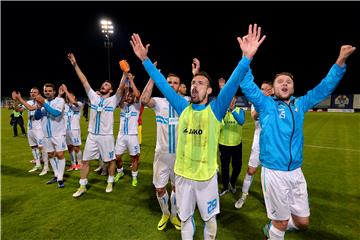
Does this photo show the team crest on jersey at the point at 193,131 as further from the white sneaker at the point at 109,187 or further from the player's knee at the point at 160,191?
the white sneaker at the point at 109,187

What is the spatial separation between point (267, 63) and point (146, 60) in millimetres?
52803

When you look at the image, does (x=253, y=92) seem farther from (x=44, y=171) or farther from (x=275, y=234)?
(x=44, y=171)

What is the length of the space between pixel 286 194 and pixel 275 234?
573mm

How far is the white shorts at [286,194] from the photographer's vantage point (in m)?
3.19

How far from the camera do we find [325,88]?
3398 mm

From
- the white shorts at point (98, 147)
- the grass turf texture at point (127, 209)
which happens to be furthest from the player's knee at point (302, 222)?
the white shorts at point (98, 147)

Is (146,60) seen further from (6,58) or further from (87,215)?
(6,58)

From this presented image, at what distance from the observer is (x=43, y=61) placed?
2312 inches

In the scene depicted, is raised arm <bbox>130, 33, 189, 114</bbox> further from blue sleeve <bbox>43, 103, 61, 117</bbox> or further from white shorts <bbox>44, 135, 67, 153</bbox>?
white shorts <bbox>44, 135, 67, 153</bbox>

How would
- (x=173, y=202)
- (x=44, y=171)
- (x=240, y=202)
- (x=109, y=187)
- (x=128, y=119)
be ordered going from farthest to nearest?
(x=44, y=171)
(x=128, y=119)
(x=109, y=187)
(x=240, y=202)
(x=173, y=202)

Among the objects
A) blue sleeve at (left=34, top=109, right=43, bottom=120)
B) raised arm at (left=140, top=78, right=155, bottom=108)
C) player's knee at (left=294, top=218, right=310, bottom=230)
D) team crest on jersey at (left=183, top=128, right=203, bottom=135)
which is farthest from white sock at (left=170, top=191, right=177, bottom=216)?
blue sleeve at (left=34, top=109, right=43, bottom=120)

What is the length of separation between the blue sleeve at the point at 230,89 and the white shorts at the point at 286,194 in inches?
45.3

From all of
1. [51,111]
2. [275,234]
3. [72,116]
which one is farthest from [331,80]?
[72,116]

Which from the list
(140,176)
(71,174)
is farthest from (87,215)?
(71,174)
